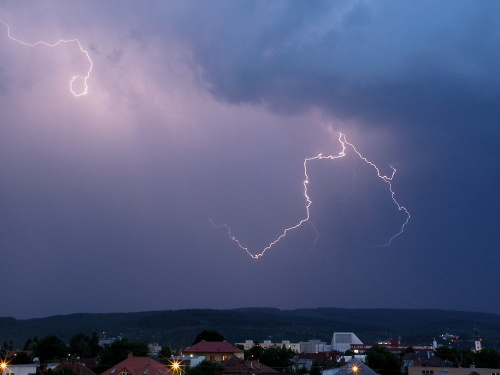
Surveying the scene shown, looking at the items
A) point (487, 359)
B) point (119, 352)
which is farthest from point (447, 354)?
point (119, 352)

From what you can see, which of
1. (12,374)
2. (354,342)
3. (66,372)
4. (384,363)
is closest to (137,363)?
(12,374)

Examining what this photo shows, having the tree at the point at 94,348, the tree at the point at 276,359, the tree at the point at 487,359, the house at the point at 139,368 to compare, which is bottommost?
the tree at the point at 94,348

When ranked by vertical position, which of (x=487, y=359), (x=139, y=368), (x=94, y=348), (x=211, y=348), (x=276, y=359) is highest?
(x=487, y=359)

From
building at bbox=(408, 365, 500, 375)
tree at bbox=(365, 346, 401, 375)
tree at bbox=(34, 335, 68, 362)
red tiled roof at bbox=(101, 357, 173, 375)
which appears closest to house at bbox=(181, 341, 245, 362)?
tree at bbox=(34, 335, 68, 362)

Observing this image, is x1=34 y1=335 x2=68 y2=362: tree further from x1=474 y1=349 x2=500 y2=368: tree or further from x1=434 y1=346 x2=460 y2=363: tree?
x1=474 y1=349 x2=500 y2=368: tree

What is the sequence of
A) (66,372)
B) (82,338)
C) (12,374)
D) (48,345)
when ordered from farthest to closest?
(82,338) < (48,345) < (12,374) < (66,372)

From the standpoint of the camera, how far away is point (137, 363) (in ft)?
169

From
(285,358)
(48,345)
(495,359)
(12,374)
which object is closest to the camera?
(12,374)

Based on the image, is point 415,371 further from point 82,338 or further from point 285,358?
point 82,338

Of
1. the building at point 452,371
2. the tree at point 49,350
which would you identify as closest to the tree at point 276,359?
the building at point 452,371

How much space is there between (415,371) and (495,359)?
27618 mm

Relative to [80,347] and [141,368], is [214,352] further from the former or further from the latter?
[141,368]

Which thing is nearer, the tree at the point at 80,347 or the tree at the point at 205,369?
the tree at the point at 205,369

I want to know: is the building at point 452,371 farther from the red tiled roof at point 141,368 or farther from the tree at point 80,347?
the tree at point 80,347
